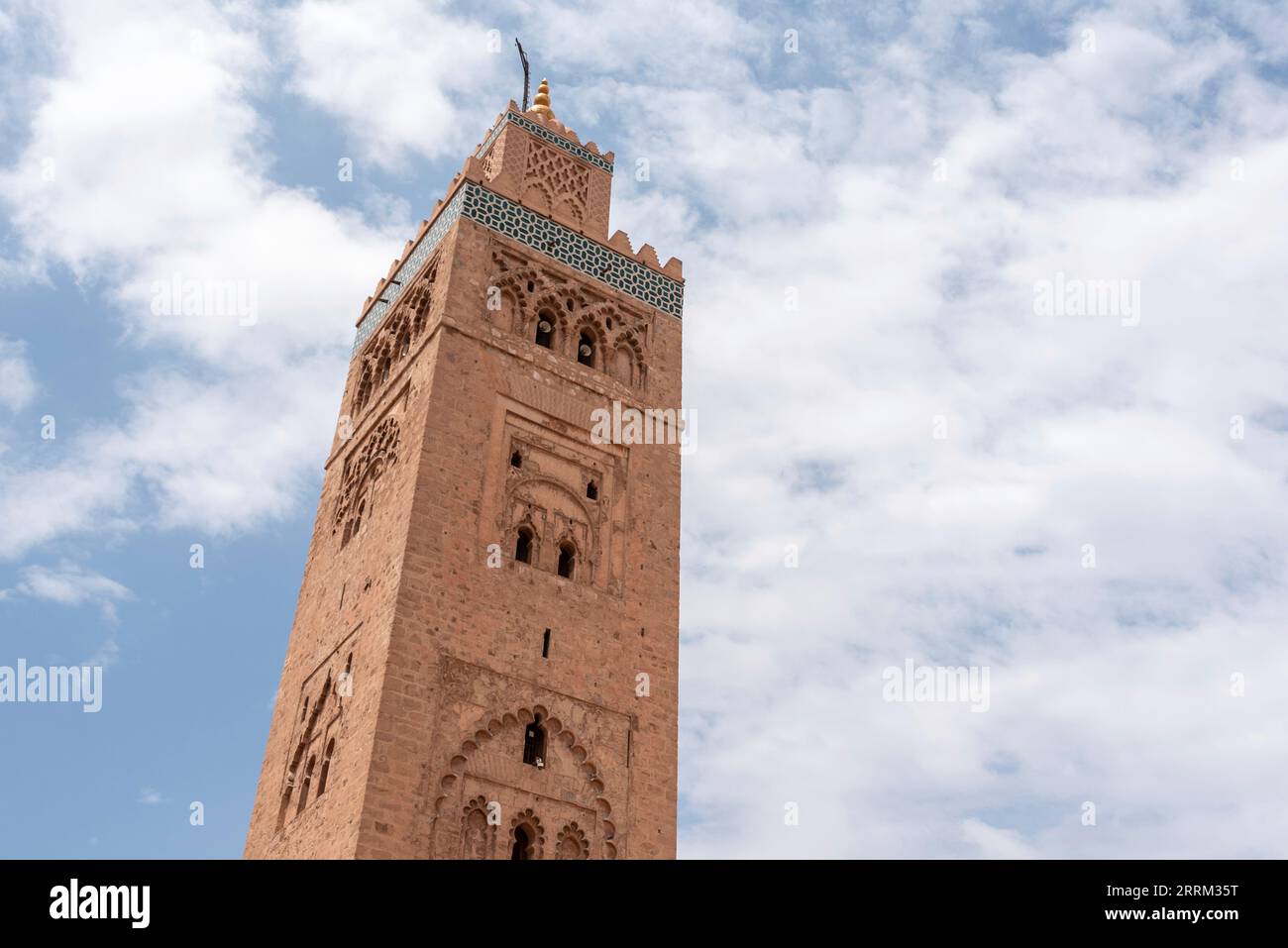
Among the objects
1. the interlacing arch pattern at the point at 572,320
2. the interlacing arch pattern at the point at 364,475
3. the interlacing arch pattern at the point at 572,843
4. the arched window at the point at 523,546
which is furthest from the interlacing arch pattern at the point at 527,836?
the interlacing arch pattern at the point at 572,320

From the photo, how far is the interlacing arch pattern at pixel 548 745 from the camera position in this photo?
13.4 meters

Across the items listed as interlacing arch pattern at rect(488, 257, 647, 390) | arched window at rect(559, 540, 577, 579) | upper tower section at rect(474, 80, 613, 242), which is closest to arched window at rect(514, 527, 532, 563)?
arched window at rect(559, 540, 577, 579)

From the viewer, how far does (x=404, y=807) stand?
1284 cm

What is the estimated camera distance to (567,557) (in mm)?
15648

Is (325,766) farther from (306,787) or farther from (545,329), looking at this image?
(545,329)

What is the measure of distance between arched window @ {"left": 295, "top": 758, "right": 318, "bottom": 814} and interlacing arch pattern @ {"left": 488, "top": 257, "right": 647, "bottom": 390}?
18.0ft

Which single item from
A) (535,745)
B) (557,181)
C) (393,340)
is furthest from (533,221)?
(535,745)

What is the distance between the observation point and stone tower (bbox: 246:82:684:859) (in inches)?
531

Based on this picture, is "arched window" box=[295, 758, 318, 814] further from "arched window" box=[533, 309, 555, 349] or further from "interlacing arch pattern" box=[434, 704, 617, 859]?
"arched window" box=[533, 309, 555, 349]

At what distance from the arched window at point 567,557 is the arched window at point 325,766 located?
10.1ft
